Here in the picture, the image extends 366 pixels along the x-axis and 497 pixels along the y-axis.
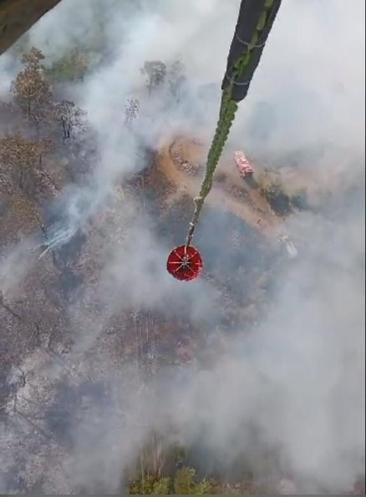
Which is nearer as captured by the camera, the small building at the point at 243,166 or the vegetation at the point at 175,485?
the vegetation at the point at 175,485

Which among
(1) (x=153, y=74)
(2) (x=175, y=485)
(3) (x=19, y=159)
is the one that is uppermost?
(1) (x=153, y=74)

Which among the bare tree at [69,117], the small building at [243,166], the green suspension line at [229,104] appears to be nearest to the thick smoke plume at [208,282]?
the bare tree at [69,117]

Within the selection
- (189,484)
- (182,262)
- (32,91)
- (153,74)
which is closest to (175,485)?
(189,484)

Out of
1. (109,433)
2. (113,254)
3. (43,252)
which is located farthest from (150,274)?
(109,433)

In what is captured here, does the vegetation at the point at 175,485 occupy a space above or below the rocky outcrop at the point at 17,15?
below

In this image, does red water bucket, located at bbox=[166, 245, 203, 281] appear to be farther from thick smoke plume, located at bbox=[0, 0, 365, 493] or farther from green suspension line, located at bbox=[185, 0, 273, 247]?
thick smoke plume, located at bbox=[0, 0, 365, 493]

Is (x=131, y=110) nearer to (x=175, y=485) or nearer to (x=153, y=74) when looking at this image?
(x=153, y=74)

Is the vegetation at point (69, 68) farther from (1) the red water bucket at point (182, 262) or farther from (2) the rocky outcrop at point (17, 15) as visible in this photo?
(2) the rocky outcrop at point (17, 15)
